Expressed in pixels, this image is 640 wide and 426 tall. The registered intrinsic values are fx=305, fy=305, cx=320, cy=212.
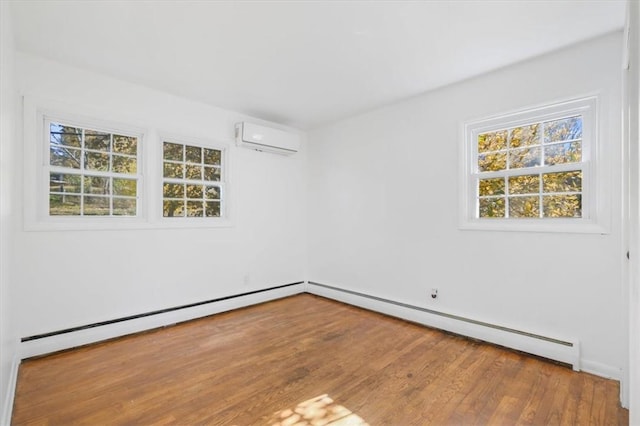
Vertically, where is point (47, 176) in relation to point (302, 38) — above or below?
below

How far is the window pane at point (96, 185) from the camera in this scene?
3.02m

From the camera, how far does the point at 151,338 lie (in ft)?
9.96

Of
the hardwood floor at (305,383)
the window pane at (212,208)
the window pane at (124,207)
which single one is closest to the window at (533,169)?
the hardwood floor at (305,383)

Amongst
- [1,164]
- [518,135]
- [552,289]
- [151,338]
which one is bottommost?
[151,338]

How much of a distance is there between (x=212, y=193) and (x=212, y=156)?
0.48 meters

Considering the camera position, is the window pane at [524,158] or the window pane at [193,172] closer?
the window pane at [524,158]

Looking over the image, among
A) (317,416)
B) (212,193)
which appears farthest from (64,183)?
(317,416)

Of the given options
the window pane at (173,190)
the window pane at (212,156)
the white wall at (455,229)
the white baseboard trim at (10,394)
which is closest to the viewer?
the white baseboard trim at (10,394)

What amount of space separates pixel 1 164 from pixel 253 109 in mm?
2811

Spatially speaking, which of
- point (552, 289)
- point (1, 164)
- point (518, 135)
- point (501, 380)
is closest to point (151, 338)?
point (1, 164)

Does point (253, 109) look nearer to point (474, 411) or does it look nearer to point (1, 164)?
point (1, 164)

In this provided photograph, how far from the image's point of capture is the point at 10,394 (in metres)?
1.97

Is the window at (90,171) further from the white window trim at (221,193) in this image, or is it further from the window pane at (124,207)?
the white window trim at (221,193)

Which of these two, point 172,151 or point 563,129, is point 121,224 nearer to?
point 172,151
